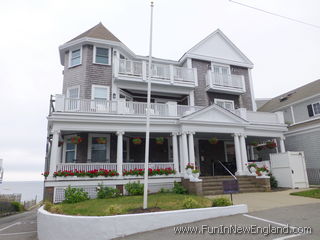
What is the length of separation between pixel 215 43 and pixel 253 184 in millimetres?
11810

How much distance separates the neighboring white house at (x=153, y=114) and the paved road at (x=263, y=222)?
5.57 metres

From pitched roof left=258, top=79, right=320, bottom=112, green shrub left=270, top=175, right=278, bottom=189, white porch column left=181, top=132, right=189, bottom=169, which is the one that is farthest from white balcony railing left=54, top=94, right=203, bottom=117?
pitched roof left=258, top=79, right=320, bottom=112

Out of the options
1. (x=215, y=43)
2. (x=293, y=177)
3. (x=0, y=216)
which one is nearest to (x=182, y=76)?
(x=215, y=43)

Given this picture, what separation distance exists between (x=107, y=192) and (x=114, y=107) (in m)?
4.75

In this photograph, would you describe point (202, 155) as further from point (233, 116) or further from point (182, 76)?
point (182, 76)

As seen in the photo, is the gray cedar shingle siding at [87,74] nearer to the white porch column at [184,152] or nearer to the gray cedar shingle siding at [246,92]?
the white porch column at [184,152]

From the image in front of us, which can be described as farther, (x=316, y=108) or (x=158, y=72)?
(x=316, y=108)

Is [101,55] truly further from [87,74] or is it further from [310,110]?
[310,110]

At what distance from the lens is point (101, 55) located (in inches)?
581

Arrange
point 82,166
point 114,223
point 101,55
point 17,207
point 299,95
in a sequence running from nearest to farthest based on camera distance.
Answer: point 114,223
point 82,166
point 101,55
point 299,95
point 17,207

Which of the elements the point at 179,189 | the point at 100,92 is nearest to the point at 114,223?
the point at 179,189

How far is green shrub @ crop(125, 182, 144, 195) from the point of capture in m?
10.6

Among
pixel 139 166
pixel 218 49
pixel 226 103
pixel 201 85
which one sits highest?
pixel 218 49

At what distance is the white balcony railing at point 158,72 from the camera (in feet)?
46.2
